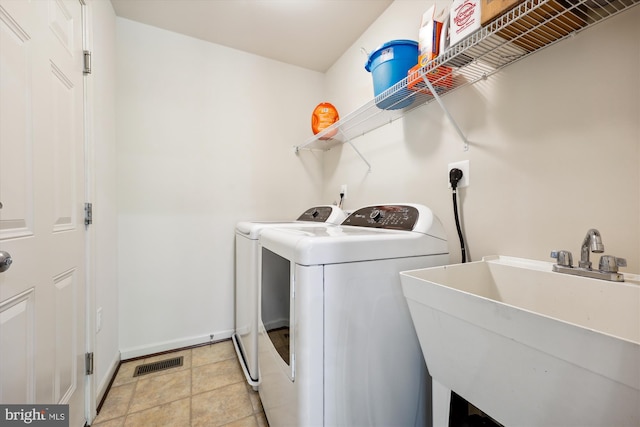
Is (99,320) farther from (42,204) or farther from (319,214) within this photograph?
(319,214)

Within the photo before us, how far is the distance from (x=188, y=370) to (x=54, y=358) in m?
0.89

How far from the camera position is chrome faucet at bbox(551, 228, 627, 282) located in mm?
699

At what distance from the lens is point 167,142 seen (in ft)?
6.58

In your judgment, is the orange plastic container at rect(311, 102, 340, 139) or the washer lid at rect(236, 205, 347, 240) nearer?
the washer lid at rect(236, 205, 347, 240)

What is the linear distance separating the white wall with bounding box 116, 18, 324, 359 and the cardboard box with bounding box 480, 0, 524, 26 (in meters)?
1.82

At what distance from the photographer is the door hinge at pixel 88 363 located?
1.31m

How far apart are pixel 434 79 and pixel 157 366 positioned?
2.47 meters

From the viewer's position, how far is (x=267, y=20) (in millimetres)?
1881

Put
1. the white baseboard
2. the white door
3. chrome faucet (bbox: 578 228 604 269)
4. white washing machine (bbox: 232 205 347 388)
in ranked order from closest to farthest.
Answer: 1. chrome faucet (bbox: 578 228 604 269)
2. the white door
3. white washing machine (bbox: 232 205 347 388)
4. the white baseboard

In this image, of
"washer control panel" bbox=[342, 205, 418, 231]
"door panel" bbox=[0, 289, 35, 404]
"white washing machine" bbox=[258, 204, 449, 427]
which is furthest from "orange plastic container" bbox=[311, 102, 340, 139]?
"door panel" bbox=[0, 289, 35, 404]

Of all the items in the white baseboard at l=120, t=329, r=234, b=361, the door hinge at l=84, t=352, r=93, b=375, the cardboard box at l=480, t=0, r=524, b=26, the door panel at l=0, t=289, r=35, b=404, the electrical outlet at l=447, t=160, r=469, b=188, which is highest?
the cardboard box at l=480, t=0, r=524, b=26

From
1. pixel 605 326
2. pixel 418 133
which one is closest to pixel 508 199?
pixel 605 326
